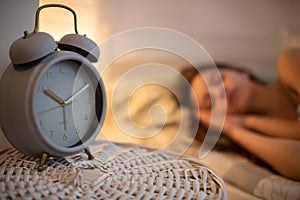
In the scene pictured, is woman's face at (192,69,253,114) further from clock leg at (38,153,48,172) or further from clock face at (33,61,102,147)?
clock leg at (38,153,48,172)

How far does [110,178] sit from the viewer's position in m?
0.65

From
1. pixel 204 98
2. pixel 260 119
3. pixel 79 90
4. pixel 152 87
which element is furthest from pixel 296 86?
pixel 79 90

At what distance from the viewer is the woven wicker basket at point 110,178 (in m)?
0.59

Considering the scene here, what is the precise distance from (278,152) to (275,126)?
326mm

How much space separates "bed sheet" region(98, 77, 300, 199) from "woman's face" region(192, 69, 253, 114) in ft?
0.38

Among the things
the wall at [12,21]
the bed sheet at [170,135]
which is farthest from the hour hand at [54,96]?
the bed sheet at [170,135]

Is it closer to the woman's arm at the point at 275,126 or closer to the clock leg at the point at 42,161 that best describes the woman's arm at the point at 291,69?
the woman's arm at the point at 275,126

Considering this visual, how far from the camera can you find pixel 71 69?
719 mm

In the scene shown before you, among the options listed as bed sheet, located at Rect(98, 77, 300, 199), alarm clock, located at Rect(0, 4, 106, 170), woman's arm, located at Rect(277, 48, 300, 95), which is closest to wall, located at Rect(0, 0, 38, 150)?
alarm clock, located at Rect(0, 4, 106, 170)

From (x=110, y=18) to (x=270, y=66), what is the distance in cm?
112

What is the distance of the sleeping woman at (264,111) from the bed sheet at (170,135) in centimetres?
6

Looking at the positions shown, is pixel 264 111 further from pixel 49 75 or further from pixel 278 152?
pixel 49 75

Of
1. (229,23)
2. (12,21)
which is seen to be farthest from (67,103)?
(229,23)

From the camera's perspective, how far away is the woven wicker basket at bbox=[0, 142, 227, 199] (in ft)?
1.92
